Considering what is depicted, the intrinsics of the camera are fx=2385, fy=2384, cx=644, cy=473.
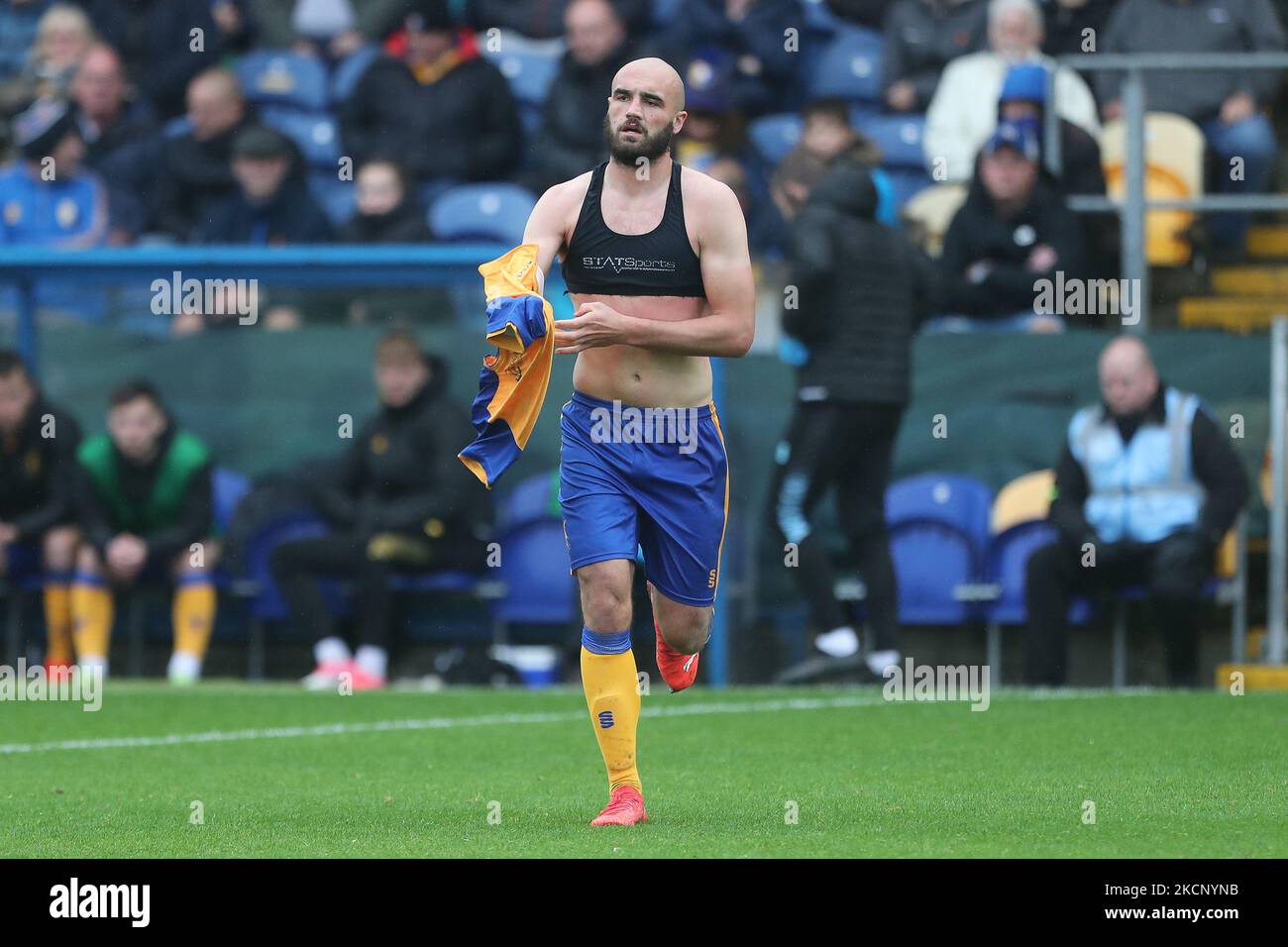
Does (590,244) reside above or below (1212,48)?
below

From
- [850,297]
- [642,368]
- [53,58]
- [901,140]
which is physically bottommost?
[642,368]

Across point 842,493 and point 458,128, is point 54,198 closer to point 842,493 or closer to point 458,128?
point 458,128

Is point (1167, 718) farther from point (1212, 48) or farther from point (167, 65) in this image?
point (167, 65)

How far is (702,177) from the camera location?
7352mm

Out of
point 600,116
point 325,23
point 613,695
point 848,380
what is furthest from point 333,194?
point 613,695

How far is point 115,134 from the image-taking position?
1684 centimetres

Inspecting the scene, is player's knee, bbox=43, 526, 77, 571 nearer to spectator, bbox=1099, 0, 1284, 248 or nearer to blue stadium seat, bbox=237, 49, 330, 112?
blue stadium seat, bbox=237, 49, 330, 112

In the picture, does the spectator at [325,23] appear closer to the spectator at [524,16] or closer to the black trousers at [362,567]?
the spectator at [524,16]

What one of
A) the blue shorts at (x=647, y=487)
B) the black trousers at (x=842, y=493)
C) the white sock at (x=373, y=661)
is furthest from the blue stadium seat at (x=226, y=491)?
the blue shorts at (x=647, y=487)

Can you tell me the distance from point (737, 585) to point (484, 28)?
5.78 m

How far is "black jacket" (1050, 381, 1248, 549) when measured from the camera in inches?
476

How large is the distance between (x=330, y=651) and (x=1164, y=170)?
5692 mm

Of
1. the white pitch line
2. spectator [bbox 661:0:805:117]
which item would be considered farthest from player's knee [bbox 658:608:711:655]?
spectator [bbox 661:0:805:117]

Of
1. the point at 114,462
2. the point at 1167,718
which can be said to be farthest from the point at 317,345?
the point at 1167,718
